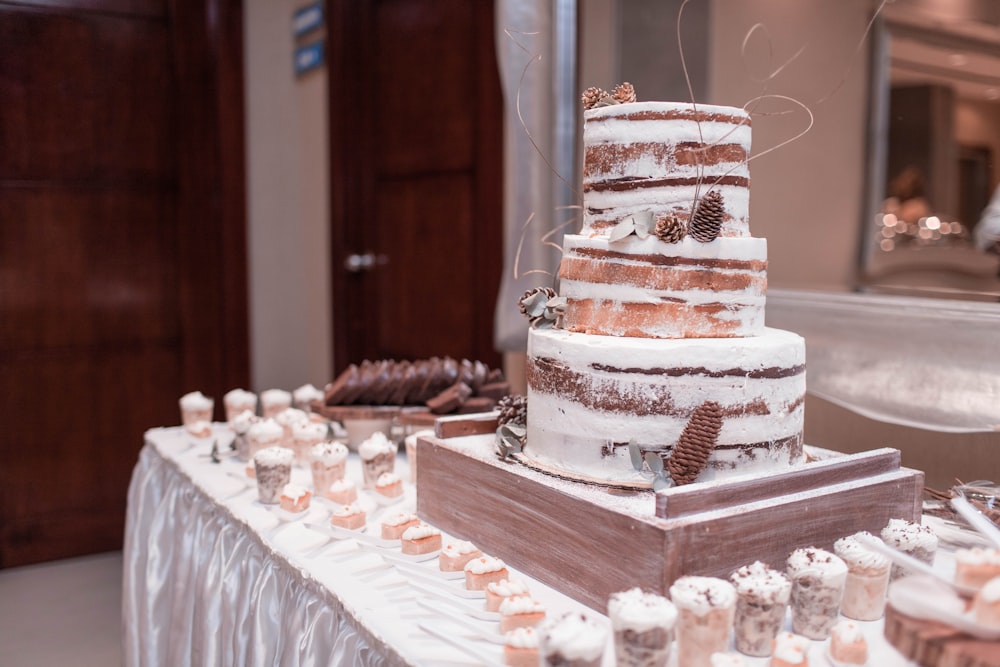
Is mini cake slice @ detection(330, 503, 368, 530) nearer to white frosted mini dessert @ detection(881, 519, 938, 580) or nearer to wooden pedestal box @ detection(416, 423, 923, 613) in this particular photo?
wooden pedestal box @ detection(416, 423, 923, 613)

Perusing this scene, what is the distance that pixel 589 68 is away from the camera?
3037 mm

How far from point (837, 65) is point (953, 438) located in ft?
4.17

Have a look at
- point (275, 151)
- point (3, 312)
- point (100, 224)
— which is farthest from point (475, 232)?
point (3, 312)

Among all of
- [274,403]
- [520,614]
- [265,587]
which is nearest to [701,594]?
[520,614]

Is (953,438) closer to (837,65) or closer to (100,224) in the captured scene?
(837,65)

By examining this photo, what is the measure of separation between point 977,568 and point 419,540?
0.81m

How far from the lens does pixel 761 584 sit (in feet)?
3.43

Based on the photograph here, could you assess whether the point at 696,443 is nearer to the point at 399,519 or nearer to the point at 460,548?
the point at 460,548

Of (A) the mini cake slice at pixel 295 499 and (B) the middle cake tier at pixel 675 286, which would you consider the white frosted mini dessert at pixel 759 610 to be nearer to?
(B) the middle cake tier at pixel 675 286

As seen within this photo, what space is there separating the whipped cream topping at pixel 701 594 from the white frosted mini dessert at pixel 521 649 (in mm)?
175

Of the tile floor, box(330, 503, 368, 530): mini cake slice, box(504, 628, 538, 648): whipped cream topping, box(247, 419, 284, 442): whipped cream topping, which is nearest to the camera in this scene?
box(504, 628, 538, 648): whipped cream topping

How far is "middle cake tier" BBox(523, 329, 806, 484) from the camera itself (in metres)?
1.28

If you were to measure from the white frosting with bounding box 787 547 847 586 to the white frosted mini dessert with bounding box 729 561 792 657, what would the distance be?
0.04 m

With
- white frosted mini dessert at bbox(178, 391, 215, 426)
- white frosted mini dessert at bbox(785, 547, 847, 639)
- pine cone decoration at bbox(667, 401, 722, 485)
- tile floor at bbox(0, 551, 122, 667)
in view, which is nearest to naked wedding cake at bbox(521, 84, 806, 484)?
pine cone decoration at bbox(667, 401, 722, 485)
